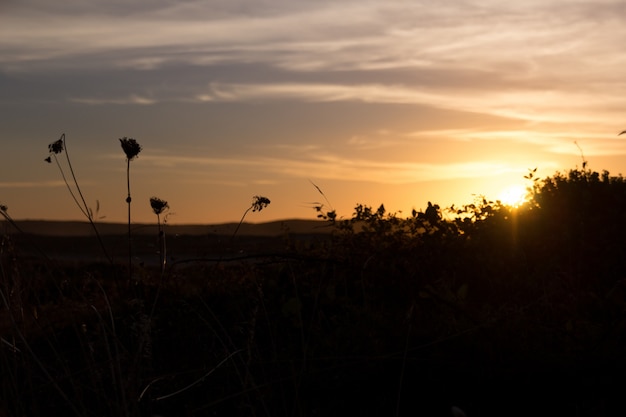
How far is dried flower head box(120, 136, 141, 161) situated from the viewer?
378cm

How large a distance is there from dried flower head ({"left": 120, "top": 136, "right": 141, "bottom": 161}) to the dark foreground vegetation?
68 cm

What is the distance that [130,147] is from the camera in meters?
3.80

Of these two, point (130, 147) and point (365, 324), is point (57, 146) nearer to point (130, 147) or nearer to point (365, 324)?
point (130, 147)


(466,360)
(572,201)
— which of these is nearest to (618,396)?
(466,360)

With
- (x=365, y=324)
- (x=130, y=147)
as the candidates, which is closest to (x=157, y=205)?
(x=130, y=147)

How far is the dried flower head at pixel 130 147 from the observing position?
12.4ft

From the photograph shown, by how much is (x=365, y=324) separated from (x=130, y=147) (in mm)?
2087

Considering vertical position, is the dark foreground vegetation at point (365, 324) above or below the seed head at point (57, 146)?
below

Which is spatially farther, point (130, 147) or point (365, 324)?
point (365, 324)

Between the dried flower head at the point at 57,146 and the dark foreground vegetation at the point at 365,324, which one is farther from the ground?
the dried flower head at the point at 57,146

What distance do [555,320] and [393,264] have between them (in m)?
2.08

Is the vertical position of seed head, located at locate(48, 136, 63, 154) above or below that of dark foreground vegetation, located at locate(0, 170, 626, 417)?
above

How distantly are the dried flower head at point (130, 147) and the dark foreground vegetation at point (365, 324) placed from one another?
2.24ft

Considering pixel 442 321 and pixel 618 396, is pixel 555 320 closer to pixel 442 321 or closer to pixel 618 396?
pixel 442 321
